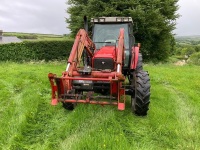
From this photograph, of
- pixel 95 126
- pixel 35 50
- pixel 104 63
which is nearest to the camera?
pixel 95 126

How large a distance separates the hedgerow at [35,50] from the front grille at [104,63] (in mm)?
13011

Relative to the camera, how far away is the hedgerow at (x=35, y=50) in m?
17.5

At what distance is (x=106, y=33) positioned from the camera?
295 inches

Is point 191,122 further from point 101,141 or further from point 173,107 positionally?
point 101,141

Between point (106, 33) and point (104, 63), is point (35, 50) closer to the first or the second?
point (106, 33)

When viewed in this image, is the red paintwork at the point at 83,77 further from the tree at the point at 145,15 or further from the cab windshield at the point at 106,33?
the tree at the point at 145,15

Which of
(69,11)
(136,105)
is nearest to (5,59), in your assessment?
(69,11)

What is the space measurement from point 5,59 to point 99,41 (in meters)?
11.9

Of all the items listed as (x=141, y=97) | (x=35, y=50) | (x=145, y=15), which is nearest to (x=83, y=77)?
(x=141, y=97)

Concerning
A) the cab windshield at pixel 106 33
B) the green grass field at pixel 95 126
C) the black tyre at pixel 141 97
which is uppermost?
the cab windshield at pixel 106 33

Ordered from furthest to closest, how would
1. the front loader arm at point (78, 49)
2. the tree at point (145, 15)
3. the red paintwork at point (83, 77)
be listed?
the tree at point (145, 15) < the front loader arm at point (78, 49) < the red paintwork at point (83, 77)

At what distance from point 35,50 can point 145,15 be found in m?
8.02

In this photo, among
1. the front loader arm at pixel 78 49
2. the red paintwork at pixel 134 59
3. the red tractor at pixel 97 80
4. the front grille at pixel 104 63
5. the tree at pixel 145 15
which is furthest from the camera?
the tree at pixel 145 15

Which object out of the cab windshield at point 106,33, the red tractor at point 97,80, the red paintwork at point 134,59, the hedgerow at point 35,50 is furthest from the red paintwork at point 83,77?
the hedgerow at point 35,50
